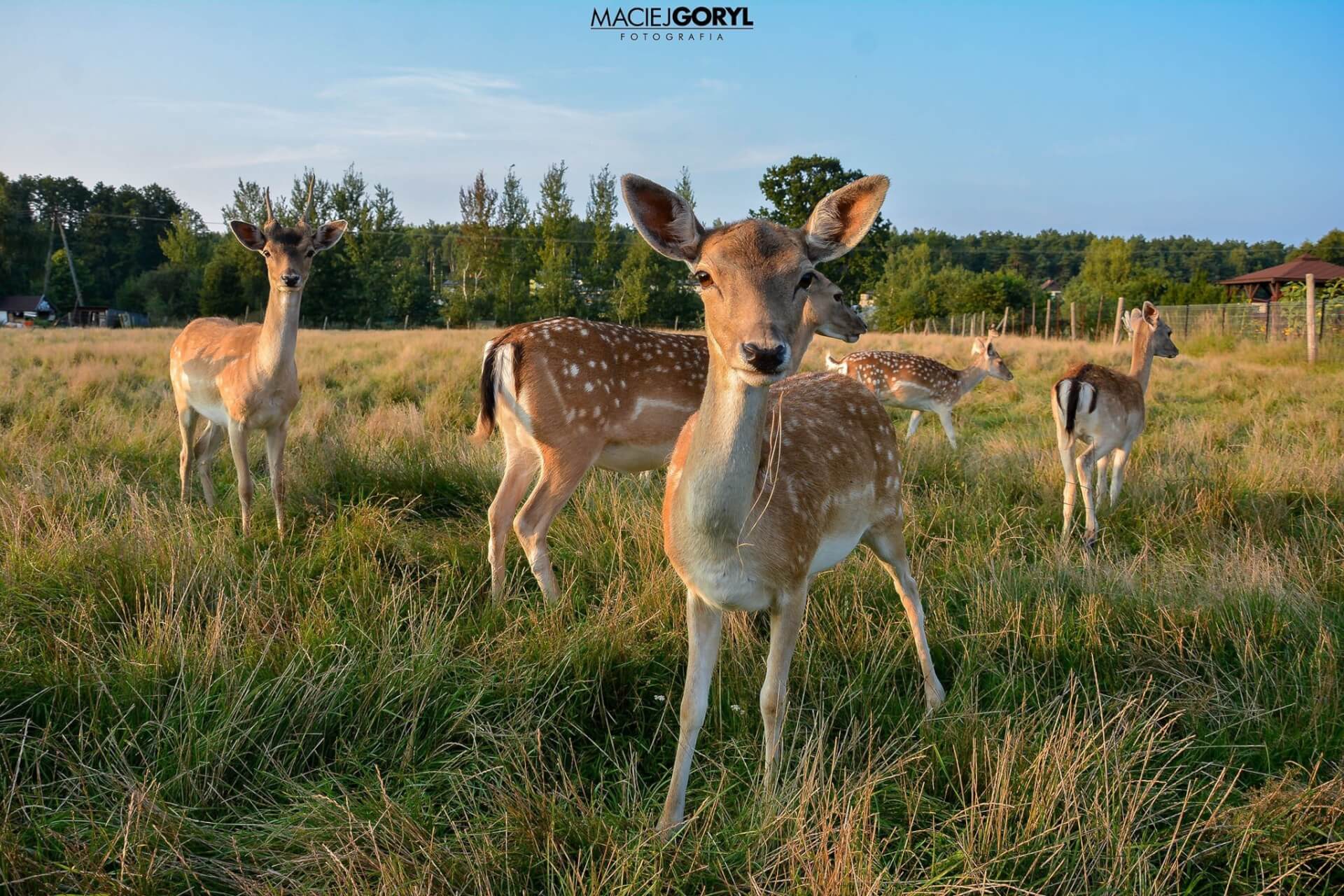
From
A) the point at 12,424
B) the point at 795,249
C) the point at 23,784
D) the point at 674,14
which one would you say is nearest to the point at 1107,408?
the point at 674,14

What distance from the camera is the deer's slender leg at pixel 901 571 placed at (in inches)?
122

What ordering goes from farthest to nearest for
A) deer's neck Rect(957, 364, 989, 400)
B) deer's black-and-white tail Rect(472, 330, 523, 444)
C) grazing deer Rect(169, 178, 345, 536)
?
deer's neck Rect(957, 364, 989, 400)
grazing deer Rect(169, 178, 345, 536)
deer's black-and-white tail Rect(472, 330, 523, 444)

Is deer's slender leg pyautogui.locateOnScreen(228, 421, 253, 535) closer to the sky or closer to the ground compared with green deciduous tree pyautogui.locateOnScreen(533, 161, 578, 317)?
closer to the ground

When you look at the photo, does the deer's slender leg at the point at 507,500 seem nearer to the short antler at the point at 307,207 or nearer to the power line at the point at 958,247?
the short antler at the point at 307,207

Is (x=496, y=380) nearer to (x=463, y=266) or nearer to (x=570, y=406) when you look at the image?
(x=570, y=406)

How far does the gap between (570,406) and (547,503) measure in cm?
55

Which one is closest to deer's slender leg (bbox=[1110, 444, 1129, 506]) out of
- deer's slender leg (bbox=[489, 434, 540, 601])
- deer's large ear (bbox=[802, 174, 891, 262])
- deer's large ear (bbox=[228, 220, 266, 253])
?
deer's slender leg (bbox=[489, 434, 540, 601])

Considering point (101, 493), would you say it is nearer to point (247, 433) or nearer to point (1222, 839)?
point (247, 433)

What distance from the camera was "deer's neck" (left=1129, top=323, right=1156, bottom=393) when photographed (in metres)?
7.15

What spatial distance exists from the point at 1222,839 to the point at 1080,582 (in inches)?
65.3

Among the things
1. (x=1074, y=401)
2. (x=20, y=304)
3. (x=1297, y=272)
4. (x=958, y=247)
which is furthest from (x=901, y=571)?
(x=958, y=247)

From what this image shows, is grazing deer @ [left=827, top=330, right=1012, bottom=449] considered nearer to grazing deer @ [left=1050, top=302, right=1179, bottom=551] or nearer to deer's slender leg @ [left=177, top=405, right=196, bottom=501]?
grazing deer @ [left=1050, top=302, right=1179, bottom=551]

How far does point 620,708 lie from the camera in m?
2.89

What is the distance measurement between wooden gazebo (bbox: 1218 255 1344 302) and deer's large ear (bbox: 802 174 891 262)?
36.7 meters
